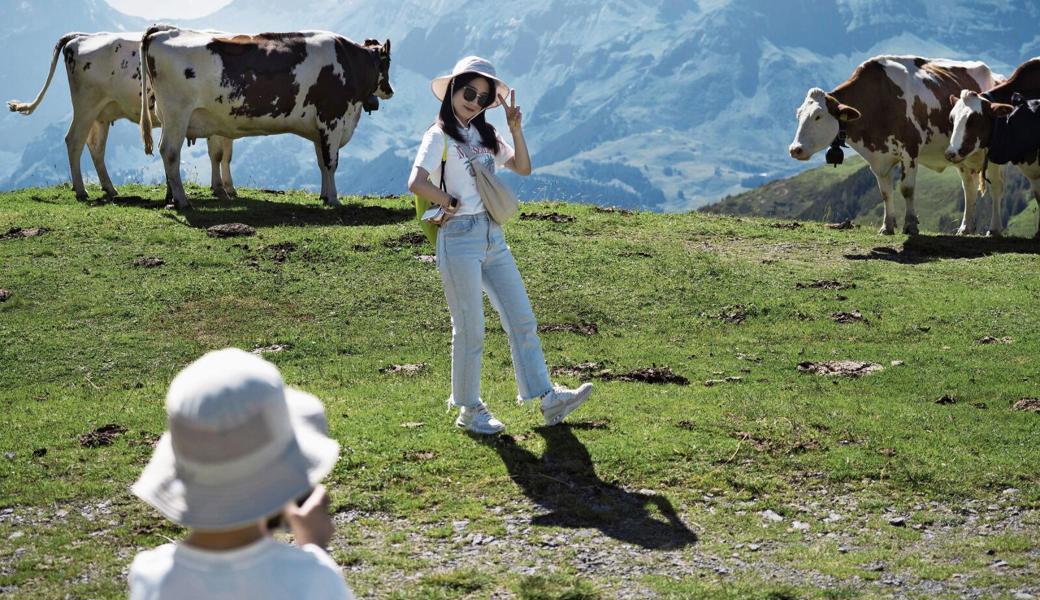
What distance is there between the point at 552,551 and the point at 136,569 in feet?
16.6

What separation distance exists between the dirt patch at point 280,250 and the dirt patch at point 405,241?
1.54m

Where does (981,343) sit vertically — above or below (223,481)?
below

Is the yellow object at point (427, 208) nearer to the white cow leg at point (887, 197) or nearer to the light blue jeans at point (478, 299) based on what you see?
the light blue jeans at point (478, 299)

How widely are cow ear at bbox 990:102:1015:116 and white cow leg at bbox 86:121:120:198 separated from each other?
A: 57.7 feet

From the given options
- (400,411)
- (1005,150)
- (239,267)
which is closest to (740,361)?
(400,411)

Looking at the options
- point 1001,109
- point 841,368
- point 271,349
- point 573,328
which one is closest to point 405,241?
point 573,328

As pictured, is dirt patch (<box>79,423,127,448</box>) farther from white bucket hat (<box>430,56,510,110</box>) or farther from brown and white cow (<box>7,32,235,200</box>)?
brown and white cow (<box>7,32,235,200</box>)

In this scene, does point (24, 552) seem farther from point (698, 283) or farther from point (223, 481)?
point (698, 283)

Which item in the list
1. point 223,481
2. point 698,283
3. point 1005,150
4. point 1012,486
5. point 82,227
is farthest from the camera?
point 1005,150

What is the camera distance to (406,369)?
14148mm

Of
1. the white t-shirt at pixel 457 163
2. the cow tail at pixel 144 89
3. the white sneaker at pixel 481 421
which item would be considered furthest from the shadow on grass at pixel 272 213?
the white t-shirt at pixel 457 163

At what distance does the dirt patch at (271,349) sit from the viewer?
14891 millimetres

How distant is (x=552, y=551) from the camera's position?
324 inches

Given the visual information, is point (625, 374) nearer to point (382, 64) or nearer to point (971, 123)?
point (971, 123)
